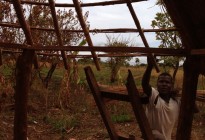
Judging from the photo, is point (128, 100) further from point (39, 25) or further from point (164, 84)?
point (39, 25)

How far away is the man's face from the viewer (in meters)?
3.08

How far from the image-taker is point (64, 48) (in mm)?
2791

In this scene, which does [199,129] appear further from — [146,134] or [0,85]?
[146,134]

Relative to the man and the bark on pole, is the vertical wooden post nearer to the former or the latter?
the man

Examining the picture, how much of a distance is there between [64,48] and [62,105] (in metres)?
6.10

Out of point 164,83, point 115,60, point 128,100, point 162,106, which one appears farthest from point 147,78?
point 115,60

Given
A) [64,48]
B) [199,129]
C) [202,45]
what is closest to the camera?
[202,45]

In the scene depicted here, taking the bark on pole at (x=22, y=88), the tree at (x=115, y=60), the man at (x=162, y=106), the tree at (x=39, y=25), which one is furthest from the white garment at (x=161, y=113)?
the tree at (x=115, y=60)

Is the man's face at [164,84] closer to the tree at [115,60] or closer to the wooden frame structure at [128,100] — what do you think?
the wooden frame structure at [128,100]

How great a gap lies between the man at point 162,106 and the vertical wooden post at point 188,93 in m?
0.62

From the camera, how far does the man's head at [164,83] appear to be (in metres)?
3.08

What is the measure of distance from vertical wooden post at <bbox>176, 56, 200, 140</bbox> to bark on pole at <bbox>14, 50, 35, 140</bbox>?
1.30 m

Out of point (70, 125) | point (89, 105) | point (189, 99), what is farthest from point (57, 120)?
point (189, 99)

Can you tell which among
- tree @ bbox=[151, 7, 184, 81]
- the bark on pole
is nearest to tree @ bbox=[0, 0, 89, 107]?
tree @ bbox=[151, 7, 184, 81]
